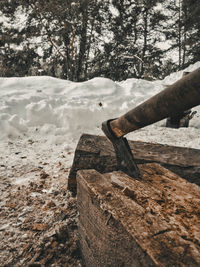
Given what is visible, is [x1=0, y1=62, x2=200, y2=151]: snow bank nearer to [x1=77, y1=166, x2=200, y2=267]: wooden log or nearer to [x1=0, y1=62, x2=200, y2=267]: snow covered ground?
[x1=0, y1=62, x2=200, y2=267]: snow covered ground

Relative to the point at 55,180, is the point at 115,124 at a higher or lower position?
higher

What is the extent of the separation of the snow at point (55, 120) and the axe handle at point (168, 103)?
1.56 meters

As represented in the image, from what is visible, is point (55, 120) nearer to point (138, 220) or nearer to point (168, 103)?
point (168, 103)

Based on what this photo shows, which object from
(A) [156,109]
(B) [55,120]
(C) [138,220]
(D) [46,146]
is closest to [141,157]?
(A) [156,109]

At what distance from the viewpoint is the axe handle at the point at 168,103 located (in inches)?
30.6

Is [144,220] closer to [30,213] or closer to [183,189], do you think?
[183,189]

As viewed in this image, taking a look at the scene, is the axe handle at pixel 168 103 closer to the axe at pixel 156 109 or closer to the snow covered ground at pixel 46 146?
the axe at pixel 156 109

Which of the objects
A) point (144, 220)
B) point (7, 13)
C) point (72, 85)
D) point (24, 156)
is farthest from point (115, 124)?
point (7, 13)

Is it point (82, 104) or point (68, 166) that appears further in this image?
point (82, 104)

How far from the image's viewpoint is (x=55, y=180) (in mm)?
2068

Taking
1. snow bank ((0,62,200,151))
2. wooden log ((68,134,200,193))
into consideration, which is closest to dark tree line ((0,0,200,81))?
snow bank ((0,62,200,151))

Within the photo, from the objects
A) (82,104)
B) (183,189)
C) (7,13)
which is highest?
(7,13)

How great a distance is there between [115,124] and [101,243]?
2.43ft

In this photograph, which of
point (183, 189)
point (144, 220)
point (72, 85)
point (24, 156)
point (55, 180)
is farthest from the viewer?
point (72, 85)
